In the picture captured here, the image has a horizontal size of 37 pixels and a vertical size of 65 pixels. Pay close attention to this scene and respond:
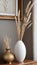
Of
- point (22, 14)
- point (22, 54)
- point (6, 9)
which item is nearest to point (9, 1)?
point (6, 9)

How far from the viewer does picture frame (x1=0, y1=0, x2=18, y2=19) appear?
6.28 feet

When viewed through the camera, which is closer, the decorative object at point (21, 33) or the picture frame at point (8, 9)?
the decorative object at point (21, 33)

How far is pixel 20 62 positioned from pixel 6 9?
663mm

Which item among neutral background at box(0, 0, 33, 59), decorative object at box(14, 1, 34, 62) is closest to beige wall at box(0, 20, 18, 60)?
neutral background at box(0, 0, 33, 59)

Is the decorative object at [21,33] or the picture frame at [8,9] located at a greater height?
the picture frame at [8,9]

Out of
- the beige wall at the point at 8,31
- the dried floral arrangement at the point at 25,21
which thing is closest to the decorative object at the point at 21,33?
the dried floral arrangement at the point at 25,21

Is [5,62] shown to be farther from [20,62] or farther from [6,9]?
[6,9]

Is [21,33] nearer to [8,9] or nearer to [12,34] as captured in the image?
[12,34]

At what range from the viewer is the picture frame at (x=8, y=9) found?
1913mm

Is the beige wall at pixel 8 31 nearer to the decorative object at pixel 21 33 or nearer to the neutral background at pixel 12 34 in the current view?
the neutral background at pixel 12 34

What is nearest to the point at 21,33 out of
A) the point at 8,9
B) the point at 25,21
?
the point at 25,21

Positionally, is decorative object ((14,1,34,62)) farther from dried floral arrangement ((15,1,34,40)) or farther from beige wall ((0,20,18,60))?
beige wall ((0,20,18,60))

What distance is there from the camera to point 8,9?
196 centimetres

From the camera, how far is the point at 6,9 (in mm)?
1941
